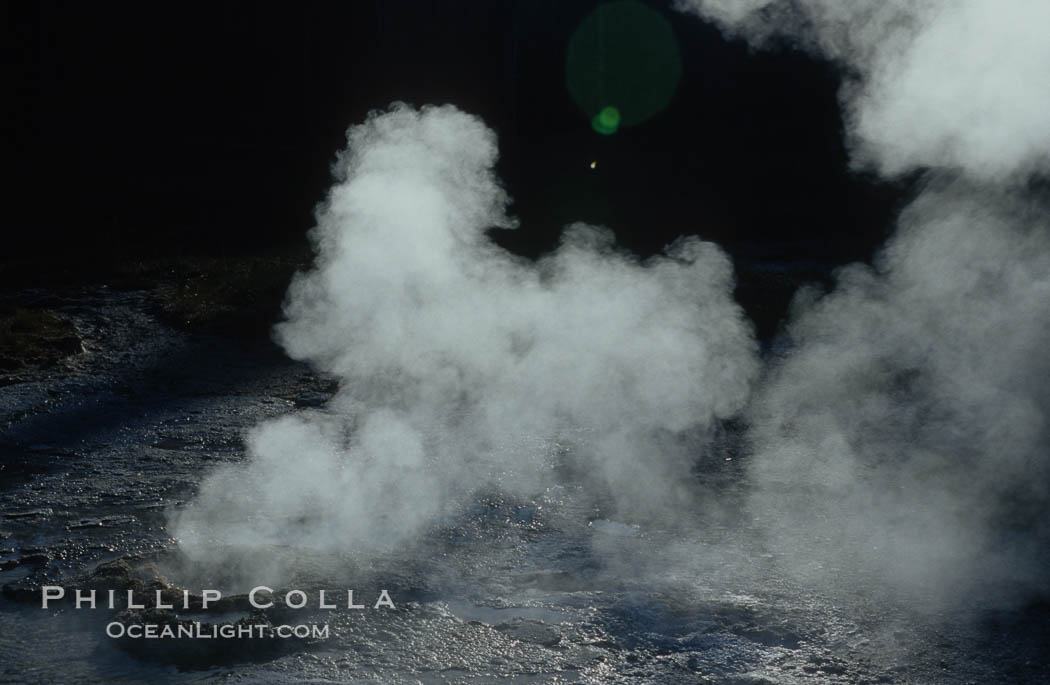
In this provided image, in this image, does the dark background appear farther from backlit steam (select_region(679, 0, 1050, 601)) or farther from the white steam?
the white steam

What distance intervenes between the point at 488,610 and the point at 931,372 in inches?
153

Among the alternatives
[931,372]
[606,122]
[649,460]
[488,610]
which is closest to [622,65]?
[606,122]

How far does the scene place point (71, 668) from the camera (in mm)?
2736

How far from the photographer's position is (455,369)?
233 inches

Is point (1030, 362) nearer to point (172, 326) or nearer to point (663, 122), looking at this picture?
point (172, 326)

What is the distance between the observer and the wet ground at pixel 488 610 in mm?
2783

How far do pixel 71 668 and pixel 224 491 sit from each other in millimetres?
1335

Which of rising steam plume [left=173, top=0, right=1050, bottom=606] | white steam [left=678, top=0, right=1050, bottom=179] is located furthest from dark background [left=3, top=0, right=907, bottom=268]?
white steam [left=678, top=0, right=1050, bottom=179]

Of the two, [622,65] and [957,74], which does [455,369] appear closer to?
[957,74]

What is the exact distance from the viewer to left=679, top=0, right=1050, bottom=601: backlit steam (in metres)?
3.70

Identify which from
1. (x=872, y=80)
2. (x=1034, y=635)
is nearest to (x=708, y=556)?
(x=1034, y=635)

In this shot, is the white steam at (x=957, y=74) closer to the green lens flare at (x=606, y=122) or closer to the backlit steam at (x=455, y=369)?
the backlit steam at (x=455, y=369)

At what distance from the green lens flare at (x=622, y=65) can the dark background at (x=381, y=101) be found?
0.15m

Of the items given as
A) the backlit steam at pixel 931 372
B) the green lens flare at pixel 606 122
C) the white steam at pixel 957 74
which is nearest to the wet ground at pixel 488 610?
the backlit steam at pixel 931 372
